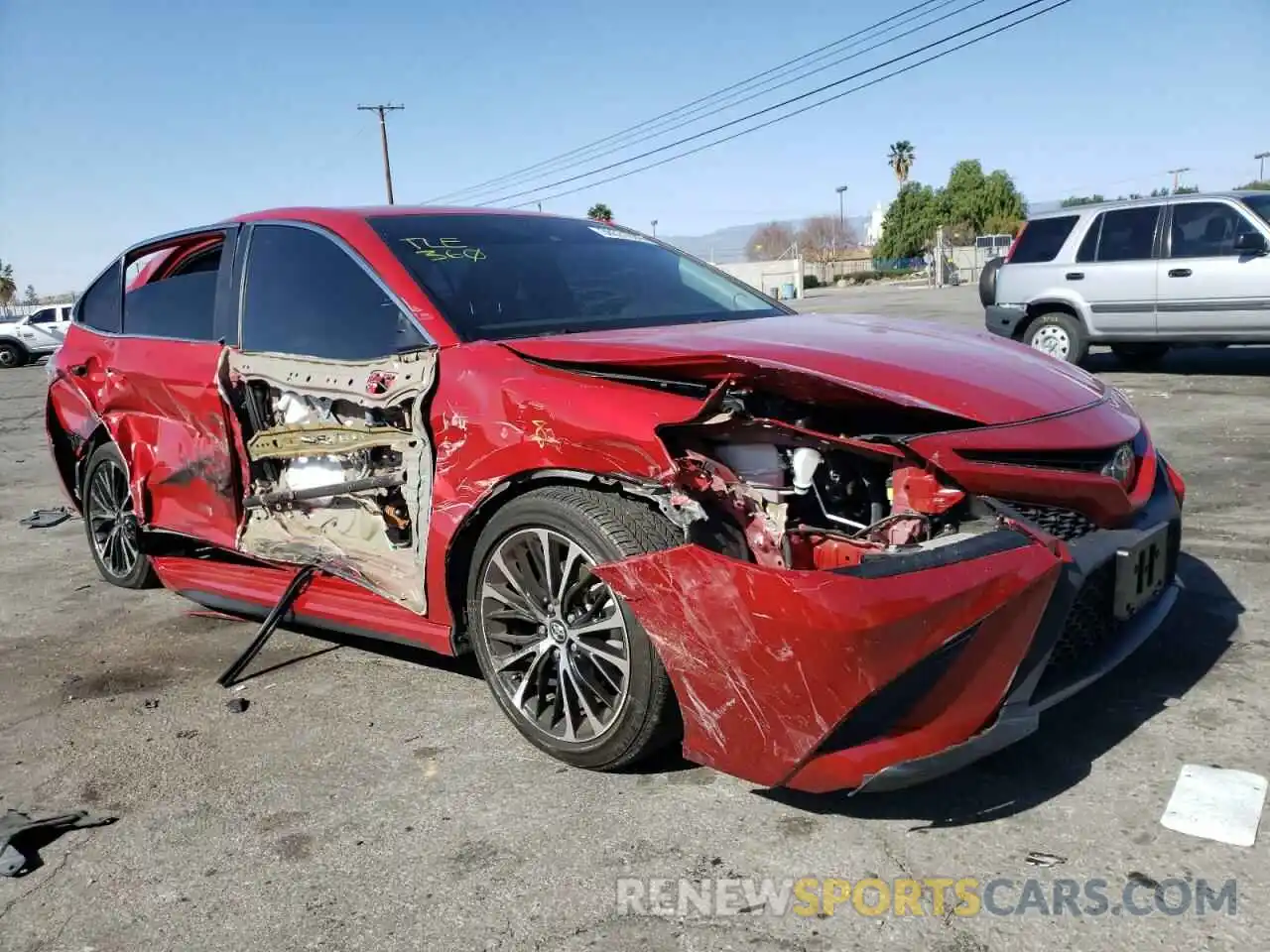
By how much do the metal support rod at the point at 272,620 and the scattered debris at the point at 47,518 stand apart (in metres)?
3.66

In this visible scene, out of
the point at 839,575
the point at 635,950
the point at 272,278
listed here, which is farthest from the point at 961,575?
the point at 272,278

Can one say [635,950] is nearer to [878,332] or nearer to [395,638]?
[395,638]

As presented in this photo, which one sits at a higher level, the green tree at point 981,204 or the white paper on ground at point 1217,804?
the green tree at point 981,204

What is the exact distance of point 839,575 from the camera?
225 cm

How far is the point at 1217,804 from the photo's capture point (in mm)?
2547

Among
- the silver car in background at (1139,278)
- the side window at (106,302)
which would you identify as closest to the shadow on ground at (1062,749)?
the side window at (106,302)

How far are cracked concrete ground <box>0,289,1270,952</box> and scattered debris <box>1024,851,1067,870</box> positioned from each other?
17mm

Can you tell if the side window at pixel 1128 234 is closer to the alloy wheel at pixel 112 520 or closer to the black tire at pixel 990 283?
the black tire at pixel 990 283

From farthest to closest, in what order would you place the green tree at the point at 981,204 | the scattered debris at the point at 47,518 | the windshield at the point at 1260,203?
the green tree at the point at 981,204
the windshield at the point at 1260,203
the scattered debris at the point at 47,518

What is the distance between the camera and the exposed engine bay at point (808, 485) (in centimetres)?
245

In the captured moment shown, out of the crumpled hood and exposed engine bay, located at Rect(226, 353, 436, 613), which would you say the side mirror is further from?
exposed engine bay, located at Rect(226, 353, 436, 613)

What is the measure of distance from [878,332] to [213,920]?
8.22 feet

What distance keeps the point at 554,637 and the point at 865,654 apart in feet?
3.35

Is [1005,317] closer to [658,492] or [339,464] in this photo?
[339,464]
